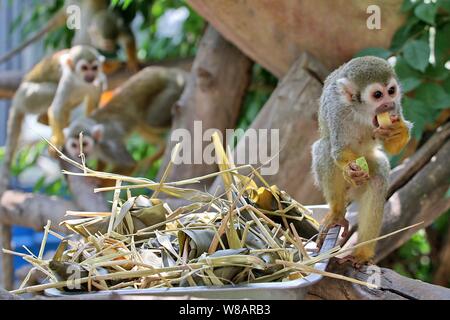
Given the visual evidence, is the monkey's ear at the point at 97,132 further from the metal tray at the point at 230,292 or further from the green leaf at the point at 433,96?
the metal tray at the point at 230,292

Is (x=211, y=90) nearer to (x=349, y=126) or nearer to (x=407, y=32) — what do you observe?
(x=407, y=32)

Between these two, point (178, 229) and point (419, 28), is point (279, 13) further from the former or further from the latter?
point (178, 229)

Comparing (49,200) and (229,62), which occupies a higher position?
(229,62)

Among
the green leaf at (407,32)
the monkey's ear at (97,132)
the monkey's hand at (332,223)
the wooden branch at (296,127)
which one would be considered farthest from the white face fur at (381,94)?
the monkey's ear at (97,132)

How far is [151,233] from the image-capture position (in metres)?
1.81

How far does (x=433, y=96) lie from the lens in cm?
305

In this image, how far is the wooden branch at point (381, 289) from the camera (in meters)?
1.54

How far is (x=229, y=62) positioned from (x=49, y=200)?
134 centimetres

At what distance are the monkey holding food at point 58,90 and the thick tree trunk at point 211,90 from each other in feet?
3.23

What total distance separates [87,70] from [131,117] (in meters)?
0.46

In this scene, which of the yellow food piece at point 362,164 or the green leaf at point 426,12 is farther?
the green leaf at point 426,12
